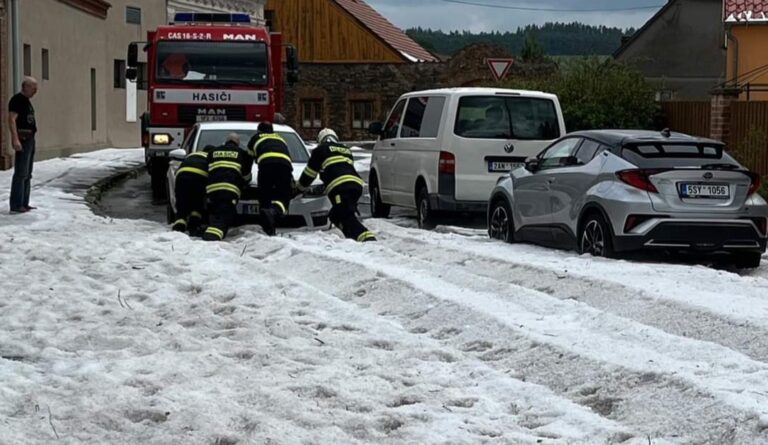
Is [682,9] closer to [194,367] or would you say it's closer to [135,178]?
[135,178]

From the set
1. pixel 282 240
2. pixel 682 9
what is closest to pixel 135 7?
pixel 682 9

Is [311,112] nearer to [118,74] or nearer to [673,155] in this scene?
[118,74]

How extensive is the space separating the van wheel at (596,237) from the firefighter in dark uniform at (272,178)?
366 centimetres

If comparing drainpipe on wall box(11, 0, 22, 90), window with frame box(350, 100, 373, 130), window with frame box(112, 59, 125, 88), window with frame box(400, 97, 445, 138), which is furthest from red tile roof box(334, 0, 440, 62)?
window with frame box(400, 97, 445, 138)

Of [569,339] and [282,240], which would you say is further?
[282,240]

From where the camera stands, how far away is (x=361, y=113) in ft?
176

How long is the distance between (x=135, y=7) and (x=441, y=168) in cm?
2969

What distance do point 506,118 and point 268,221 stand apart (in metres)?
3.78

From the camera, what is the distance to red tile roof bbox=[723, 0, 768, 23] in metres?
33.1

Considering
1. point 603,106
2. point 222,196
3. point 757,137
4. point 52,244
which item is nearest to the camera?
point 52,244

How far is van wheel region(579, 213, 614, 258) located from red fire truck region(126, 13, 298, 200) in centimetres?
1031

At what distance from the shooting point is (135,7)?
4462cm

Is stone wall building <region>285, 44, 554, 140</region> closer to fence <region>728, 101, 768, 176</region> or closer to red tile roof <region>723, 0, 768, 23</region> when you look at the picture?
red tile roof <region>723, 0, 768, 23</region>

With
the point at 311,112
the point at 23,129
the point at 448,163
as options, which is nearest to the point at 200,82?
the point at 23,129
